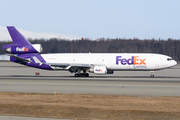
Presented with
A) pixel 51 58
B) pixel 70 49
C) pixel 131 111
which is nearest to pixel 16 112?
pixel 131 111

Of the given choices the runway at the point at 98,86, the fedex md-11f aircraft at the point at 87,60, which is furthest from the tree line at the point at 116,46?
the runway at the point at 98,86

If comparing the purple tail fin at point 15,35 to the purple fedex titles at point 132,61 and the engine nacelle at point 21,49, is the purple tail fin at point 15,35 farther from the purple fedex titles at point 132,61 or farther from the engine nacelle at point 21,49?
the purple fedex titles at point 132,61

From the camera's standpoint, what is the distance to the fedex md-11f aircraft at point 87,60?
4388 centimetres

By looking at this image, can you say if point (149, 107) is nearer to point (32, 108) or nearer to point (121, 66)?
point (32, 108)

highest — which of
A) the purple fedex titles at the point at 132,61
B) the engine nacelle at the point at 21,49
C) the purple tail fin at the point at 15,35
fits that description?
the purple tail fin at the point at 15,35

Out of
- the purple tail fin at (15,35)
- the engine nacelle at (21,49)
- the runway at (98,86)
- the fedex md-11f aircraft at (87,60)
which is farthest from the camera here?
the purple tail fin at (15,35)

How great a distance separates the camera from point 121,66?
145 feet

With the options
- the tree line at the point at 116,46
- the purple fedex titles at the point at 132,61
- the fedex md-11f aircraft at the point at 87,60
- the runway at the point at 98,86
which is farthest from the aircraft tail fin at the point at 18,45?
the tree line at the point at 116,46

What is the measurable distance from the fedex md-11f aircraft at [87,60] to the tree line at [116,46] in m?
126

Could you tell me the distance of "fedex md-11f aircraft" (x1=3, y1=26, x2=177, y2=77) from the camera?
144ft

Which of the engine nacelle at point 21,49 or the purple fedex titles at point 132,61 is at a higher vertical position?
the engine nacelle at point 21,49

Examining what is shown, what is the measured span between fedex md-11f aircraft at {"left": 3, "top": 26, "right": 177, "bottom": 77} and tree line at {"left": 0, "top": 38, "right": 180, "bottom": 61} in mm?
125900

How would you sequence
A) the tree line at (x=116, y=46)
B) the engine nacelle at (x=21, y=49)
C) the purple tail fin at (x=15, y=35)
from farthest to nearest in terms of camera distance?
the tree line at (x=116, y=46) < the purple tail fin at (x=15, y=35) < the engine nacelle at (x=21, y=49)

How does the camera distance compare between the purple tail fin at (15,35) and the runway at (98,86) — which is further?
the purple tail fin at (15,35)
